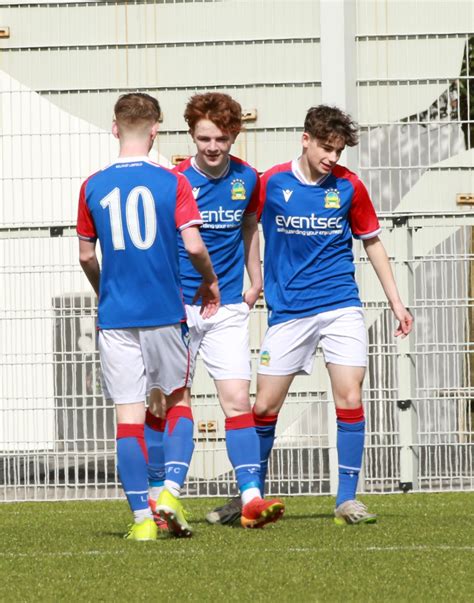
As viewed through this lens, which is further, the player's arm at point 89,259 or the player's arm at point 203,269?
the player's arm at point 89,259

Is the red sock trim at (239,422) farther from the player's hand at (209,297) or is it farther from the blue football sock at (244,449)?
the player's hand at (209,297)

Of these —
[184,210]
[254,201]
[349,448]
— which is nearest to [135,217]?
[184,210]

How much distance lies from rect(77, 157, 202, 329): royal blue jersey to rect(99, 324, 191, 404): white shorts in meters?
0.05

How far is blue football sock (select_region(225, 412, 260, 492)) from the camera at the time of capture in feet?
21.4

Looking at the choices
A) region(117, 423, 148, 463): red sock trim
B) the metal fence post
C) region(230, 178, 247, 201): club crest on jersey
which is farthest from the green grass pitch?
the metal fence post

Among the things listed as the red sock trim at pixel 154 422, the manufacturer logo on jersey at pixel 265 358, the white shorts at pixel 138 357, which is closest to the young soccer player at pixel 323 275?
the manufacturer logo on jersey at pixel 265 358

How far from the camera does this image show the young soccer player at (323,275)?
689cm

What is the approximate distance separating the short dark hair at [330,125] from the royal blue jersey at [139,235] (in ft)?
3.61

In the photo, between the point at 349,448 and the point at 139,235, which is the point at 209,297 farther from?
the point at 349,448

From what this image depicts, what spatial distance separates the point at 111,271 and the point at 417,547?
1.56m

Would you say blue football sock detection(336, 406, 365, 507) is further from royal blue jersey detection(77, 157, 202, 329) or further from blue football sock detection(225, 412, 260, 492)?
royal blue jersey detection(77, 157, 202, 329)

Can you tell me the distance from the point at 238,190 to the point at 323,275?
1.85ft

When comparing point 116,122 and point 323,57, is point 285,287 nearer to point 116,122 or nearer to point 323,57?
point 116,122

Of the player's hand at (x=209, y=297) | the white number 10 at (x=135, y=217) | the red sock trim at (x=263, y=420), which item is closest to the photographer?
the white number 10 at (x=135, y=217)
